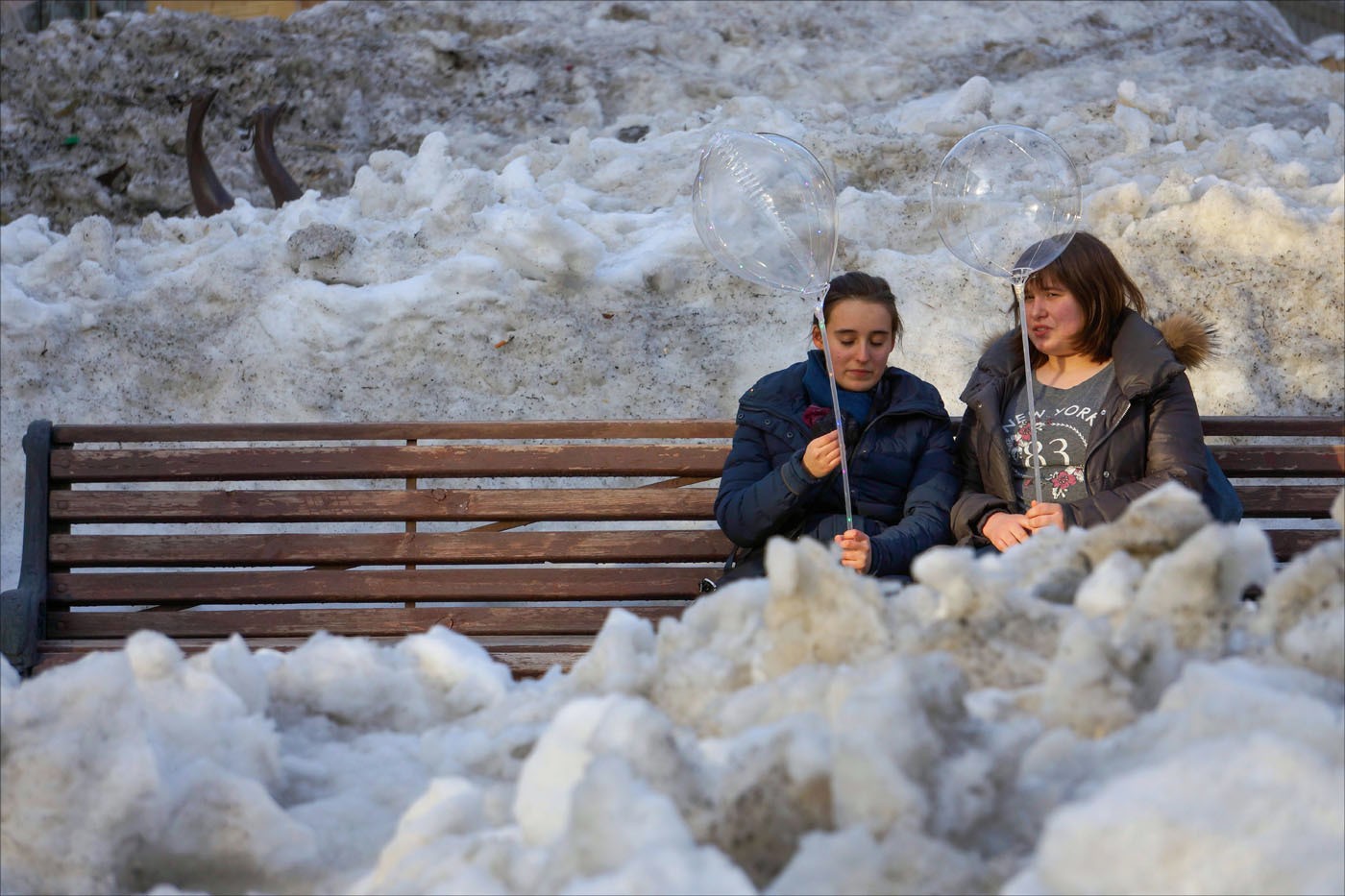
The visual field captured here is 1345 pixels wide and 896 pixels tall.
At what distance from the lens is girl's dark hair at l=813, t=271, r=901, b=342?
3.89 metres

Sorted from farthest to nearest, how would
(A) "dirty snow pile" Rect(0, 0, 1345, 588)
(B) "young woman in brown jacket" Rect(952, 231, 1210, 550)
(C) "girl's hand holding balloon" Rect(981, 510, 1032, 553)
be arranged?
(A) "dirty snow pile" Rect(0, 0, 1345, 588) < (B) "young woman in brown jacket" Rect(952, 231, 1210, 550) < (C) "girl's hand holding balloon" Rect(981, 510, 1032, 553)

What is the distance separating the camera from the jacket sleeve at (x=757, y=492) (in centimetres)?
362

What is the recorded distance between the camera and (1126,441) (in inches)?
144


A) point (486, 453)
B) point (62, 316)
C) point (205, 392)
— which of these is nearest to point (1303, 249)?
point (486, 453)

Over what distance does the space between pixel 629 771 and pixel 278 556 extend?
3.16 metres

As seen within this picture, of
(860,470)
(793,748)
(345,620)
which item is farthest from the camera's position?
(345,620)

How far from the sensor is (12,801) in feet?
5.19

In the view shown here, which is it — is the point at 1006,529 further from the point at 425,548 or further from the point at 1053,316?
the point at 425,548

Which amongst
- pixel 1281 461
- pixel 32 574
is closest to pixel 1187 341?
pixel 1281 461

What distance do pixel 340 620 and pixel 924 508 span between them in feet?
5.75

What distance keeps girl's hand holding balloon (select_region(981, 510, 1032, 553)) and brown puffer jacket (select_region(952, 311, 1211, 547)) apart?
7 cm

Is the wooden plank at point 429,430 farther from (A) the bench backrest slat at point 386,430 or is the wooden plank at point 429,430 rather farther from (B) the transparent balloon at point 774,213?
(B) the transparent balloon at point 774,213

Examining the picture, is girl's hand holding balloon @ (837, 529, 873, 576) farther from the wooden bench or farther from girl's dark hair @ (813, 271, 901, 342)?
the wooden bench

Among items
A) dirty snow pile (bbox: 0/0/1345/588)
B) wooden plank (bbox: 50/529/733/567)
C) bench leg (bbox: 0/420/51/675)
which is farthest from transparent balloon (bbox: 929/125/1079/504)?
bench leg (bbox: 0/420/51/675)
